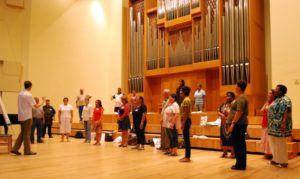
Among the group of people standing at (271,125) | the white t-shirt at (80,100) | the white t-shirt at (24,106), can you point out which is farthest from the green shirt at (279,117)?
the white t-shirt at (80,100)

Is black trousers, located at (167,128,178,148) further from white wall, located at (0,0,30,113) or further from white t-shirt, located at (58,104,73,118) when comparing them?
white wall, located at (0,0,30,113)

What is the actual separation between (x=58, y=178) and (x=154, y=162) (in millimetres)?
1994

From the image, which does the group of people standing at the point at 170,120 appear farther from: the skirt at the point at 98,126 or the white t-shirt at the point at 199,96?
the white t-shirt at the point at 199,96

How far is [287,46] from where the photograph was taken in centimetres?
872

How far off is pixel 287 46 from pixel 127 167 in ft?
18.4

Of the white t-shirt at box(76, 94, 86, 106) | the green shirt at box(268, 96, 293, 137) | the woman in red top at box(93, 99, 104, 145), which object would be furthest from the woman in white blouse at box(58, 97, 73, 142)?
the green shirt at box(268, 96, 293, 137)

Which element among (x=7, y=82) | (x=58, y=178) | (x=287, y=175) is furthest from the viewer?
(x=7, y=82)

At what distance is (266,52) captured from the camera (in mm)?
10117

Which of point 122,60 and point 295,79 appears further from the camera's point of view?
point 122,60

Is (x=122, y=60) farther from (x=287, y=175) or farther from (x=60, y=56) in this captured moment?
(x=287, y=175)

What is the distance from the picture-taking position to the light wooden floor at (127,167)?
4777 mm

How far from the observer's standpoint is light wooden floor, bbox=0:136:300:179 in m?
4.78

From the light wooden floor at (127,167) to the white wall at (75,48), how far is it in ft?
23.2

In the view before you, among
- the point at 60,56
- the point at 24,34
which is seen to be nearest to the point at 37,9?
the point at 24,34
